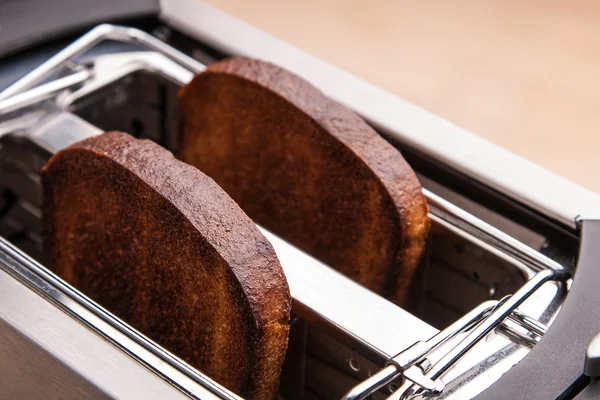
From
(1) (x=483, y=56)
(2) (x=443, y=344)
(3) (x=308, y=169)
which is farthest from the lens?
(1) (x=483, y=56)

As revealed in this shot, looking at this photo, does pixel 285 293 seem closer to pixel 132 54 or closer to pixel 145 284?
pixel 145 284

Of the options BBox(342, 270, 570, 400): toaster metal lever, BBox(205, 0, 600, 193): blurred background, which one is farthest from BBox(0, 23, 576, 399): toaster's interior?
BBox(205, 0, 600, 193): blurred background

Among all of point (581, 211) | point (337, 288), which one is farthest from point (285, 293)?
point (581, 211)

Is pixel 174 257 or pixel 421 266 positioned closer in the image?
pixel 174 257

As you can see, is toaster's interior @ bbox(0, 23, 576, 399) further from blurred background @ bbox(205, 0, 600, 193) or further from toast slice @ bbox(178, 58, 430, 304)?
blurred background @ bbox(205, 0, 600, 193)

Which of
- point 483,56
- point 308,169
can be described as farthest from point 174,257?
point 483,56

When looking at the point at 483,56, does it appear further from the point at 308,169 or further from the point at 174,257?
the point at 174,257
